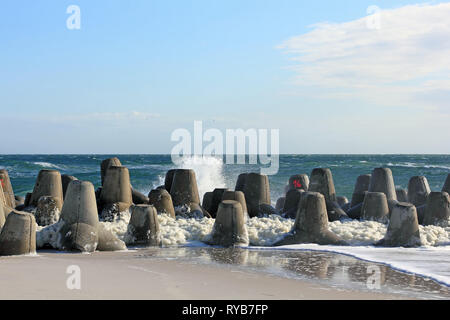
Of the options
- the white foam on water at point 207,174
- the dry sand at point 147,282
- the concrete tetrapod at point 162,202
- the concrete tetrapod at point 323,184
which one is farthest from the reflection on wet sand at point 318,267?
the white foam on water at point 207,174

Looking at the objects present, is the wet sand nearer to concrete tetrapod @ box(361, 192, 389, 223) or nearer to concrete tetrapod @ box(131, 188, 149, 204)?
concrete tetrapod @ box(361, 192, 389, 223)

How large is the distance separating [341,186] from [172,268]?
68.7 ft

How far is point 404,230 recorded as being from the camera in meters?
7.66

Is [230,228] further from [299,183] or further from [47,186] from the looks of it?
[299,183]

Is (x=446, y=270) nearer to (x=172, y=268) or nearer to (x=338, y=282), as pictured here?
(x=338, y=282)

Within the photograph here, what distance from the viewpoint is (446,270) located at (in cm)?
603

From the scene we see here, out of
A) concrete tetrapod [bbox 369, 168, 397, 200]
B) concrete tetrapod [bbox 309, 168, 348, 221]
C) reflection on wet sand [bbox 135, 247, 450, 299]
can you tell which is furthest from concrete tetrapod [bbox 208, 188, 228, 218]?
concrete tetrapod [bbox 369, 168, 397, 200]

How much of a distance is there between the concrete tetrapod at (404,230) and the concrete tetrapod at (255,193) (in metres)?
2.62

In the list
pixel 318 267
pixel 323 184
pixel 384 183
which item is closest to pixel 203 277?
pixel 318 267

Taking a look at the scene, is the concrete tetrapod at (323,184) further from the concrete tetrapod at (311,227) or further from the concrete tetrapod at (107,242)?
the concrete tetrapod at (107,242)

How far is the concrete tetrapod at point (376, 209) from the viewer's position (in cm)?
911

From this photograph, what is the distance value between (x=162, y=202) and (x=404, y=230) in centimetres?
356

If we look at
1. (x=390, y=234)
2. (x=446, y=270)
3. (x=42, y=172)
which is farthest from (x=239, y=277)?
(x=42, y=172)
